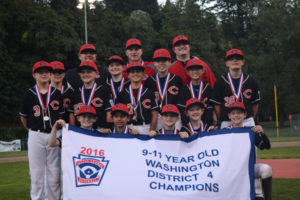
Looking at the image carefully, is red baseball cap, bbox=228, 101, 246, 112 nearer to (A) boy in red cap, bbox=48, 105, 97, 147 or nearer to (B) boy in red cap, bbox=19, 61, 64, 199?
(A) boy in red cap, bbox=48, 105, 97, 147

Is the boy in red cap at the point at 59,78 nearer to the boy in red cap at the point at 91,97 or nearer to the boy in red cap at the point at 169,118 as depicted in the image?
the boy in red cap at the point at 91,97

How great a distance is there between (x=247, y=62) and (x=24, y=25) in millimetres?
34876

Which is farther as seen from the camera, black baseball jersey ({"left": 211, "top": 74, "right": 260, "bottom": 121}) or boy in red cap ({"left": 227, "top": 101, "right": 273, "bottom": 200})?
black baseball jersey ({"left": 211, "top": 74, "right": 260, "bottom": 121})

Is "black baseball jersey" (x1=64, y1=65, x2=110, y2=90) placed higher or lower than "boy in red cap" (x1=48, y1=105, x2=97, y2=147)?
higher

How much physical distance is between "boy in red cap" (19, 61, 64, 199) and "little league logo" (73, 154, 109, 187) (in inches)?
29.6

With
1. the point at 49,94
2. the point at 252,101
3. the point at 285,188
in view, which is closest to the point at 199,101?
the point at 252,101

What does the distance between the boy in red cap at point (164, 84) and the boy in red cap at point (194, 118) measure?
1.60 feet

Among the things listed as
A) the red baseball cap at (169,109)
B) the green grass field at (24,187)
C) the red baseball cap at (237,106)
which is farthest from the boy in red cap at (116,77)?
the green grass field at (24,187)

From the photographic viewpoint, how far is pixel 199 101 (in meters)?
7.02

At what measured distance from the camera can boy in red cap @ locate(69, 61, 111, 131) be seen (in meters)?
7.26

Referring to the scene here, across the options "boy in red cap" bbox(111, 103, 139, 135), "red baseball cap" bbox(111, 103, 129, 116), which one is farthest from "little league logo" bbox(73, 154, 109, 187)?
"red baseball cap" bbox(111, 103, 129, 116)

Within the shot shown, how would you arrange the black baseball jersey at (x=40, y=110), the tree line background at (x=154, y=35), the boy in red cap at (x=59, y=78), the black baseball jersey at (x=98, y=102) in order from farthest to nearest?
the tree line background at (x=154, y=35) → the boy in red cap at (x=59, y=78) → the black baseball jersey at (x=98, y=102) → the black baseball jersey at (x=40, y=110)

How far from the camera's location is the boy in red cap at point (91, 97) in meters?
7.26

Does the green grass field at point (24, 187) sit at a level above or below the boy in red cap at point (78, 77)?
below
